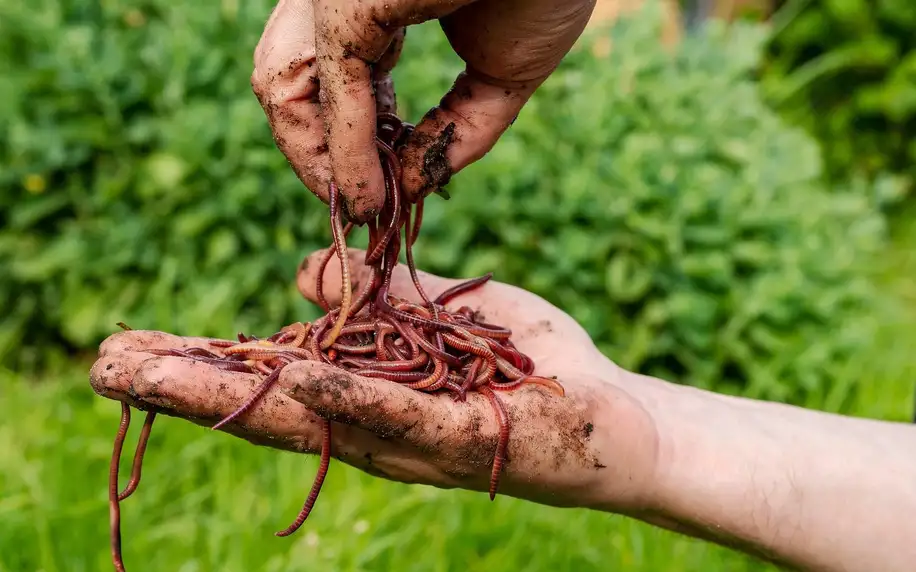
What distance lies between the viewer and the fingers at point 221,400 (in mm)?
2398

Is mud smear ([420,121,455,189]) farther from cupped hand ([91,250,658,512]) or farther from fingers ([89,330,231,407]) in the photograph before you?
fingers ([89,330,231,407])

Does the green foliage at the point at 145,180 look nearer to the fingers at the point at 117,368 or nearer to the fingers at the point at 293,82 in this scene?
the fingers at the point at 117,368

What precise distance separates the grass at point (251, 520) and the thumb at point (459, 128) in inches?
72.0

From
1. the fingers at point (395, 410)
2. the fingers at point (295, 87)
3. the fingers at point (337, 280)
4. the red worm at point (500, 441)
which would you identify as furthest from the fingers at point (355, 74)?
the fingers at point (337, 280)

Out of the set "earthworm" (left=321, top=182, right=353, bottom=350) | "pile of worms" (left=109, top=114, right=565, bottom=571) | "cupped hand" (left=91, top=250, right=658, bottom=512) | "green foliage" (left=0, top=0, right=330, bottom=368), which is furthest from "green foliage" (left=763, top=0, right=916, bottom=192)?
"earthworm" (left=321, top=182, right=353, bottom=350)

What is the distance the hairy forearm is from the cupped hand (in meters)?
0.15

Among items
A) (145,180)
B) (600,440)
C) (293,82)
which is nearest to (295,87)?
(293,82)

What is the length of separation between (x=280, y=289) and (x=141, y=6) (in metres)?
1.97

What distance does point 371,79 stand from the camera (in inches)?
101

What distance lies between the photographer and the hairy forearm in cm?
305

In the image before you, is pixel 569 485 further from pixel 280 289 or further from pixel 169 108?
pixel 169 108

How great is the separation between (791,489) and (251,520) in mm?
2275

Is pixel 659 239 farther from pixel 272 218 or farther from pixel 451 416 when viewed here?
pixel 451 416

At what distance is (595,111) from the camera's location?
18.3ft
